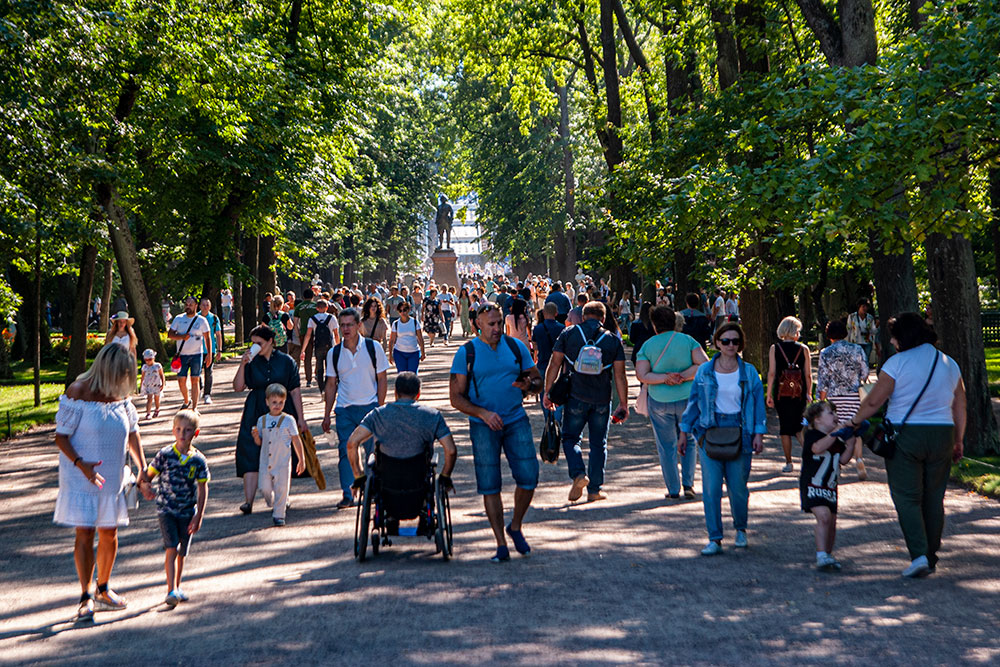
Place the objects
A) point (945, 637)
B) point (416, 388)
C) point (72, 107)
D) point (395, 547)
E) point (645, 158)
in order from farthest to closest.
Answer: point (645, 158), point (72, 107), point (395, 547), point (416, 388), point (945, 637)

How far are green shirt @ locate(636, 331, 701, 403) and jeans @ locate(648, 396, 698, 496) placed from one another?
0.07 meters

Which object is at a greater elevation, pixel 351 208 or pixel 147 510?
pixel 351 208

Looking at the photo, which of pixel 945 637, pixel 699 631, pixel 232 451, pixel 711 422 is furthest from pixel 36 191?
pixel 945 637

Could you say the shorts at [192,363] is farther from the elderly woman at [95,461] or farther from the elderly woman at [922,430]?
the elderly woman at [922,430]

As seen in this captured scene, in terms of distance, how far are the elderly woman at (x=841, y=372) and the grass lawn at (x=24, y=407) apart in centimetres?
1181

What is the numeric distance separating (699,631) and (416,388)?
9.32 feet

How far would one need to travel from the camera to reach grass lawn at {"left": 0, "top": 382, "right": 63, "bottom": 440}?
17.6 m

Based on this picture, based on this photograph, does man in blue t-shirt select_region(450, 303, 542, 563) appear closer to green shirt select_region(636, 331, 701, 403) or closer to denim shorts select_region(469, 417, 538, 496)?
denim shorts select_region(469, 417, 538, 496)

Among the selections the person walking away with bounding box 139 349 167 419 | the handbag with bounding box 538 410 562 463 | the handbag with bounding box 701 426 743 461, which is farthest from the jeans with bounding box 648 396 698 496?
the person walking away with bounding box 139 349 167 419

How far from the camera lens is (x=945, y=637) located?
6.23 m

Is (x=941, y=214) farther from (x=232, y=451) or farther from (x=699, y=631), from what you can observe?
(x=232, y=451)

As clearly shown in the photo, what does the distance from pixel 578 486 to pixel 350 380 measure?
2329 millimetres

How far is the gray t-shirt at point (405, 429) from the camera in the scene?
8.09 meters

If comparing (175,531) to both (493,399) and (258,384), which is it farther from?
(258,384)
